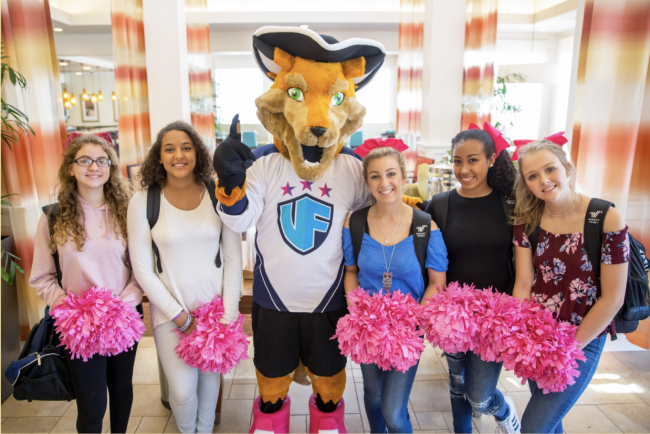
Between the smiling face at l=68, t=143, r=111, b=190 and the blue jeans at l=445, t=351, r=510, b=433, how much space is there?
1731 millimetres

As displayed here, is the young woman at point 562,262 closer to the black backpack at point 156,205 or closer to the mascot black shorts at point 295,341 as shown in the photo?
the mascot black shorts at point 295,341

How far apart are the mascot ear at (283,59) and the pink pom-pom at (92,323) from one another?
3.81 feet

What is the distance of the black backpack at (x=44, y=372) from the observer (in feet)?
5.62

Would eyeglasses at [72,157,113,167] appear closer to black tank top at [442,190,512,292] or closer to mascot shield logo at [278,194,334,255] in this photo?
mascot shield logo at [278,194,334,255]

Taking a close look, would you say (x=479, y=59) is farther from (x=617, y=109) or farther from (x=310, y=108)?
(x=310, y=108)

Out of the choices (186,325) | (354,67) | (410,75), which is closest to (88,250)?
(186,325)

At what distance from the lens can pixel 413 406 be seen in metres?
2.46

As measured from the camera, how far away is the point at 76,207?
176 cm

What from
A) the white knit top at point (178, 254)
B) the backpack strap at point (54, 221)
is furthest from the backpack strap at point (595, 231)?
the backpack strap at point (54, 221)

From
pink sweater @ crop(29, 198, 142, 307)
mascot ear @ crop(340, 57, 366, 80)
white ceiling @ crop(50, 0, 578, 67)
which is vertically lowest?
pink sweater @ crop(29, 198, 142, 307)

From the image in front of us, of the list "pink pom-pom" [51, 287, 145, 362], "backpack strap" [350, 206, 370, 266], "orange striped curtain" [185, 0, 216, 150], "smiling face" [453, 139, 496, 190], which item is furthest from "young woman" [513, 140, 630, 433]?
"orange striped curtain" [185, 0, 216, 150]

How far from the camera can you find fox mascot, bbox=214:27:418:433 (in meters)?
1.64

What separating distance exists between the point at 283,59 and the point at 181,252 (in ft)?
2.92

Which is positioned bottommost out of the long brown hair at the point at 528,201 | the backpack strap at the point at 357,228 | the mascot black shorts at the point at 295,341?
the mascot black shorts at the point at 295,341
